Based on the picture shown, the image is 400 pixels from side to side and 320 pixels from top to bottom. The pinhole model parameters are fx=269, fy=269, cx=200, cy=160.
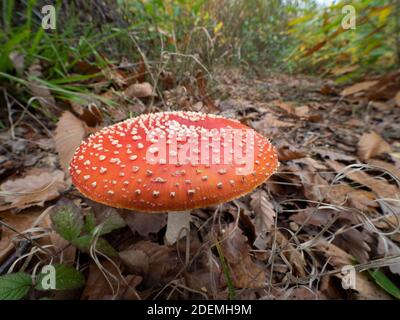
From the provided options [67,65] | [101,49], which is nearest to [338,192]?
[67,65]

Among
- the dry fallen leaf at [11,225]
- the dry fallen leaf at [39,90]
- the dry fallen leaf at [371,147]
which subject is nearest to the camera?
the dry fallen leaf at [11,225]

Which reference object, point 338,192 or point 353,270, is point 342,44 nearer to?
point 338,192

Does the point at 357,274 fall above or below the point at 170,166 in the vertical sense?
below

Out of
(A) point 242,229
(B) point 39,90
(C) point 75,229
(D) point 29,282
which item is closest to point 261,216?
(A) point 242,229

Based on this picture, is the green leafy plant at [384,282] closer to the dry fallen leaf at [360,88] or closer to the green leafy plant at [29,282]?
the green leafy plant at [29,282]

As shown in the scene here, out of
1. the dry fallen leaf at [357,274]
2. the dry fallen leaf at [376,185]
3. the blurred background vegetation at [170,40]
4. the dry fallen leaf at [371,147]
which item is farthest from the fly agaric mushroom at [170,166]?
the dry fallen leaf at [371,147]

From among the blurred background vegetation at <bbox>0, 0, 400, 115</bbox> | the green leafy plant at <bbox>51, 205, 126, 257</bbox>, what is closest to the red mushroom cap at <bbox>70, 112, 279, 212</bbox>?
the green leafy plant at <bbox>51, 205, 126, 257</bbox>

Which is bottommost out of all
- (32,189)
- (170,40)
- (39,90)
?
(32,189)

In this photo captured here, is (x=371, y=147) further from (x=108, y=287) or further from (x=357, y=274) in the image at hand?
(x=108, y=287)
